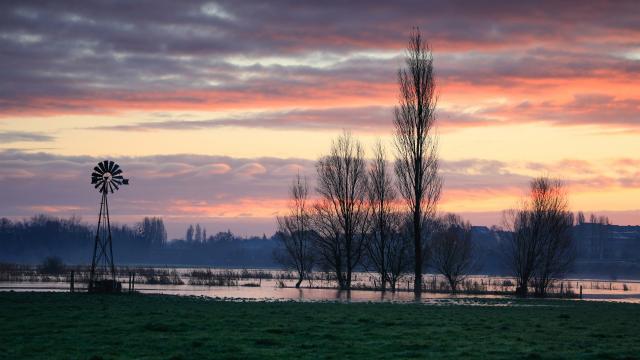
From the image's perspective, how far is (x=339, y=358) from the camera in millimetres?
19469

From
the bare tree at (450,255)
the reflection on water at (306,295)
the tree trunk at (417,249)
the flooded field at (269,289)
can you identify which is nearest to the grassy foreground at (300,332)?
the reflection on water at (306,295)

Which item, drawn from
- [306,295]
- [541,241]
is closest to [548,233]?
[541,241]

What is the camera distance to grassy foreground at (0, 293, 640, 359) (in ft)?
67.3

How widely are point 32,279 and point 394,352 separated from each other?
61.2 metres

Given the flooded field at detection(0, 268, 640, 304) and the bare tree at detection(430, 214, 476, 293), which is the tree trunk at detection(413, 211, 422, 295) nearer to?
the flooded field at detection(0, 268, 640, 304)

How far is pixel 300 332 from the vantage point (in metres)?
25.1

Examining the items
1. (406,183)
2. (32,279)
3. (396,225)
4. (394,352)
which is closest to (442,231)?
(396,225)

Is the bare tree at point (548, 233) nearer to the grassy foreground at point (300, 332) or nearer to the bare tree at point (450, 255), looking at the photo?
the bare tree at point (450, 255)

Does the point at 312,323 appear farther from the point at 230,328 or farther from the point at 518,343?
the point at 518,343

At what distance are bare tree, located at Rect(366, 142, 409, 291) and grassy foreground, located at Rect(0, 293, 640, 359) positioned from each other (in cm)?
3496

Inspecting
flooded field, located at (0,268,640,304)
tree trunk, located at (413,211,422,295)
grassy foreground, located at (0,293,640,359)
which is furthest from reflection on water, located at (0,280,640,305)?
grassy foreground, located at (0,293,640,359)

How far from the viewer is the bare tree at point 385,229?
2879 inches

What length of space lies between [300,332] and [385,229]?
1930 inches

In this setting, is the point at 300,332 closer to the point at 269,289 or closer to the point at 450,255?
the point at 269,289
